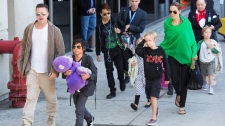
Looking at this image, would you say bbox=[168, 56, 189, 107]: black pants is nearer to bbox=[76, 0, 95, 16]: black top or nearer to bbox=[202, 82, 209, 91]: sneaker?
bbox=[202, 82, 209, 91]: sneaker

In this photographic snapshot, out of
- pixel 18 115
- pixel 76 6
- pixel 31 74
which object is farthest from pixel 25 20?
pixel 76 6

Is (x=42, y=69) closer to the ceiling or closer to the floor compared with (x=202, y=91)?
closer to the ceiling

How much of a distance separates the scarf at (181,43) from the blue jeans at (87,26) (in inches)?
217

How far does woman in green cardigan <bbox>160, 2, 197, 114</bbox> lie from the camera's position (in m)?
9.09

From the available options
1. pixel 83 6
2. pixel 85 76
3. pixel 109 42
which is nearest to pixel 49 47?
pixel 85 76

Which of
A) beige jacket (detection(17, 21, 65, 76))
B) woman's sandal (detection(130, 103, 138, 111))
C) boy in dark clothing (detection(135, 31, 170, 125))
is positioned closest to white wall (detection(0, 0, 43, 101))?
beige jacket (detection(17, 21, 65, 76))

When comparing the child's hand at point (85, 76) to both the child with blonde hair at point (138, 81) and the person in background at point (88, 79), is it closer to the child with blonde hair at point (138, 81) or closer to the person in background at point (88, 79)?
the person in background at point (88, 79)

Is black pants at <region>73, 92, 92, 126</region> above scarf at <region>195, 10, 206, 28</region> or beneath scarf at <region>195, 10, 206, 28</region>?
beneath

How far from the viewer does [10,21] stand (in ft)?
35.1

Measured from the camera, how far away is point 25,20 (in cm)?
1094

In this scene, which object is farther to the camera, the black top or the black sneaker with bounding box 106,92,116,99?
the black top

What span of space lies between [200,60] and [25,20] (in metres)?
3.17

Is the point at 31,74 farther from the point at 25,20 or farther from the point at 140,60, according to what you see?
the point at 25,20

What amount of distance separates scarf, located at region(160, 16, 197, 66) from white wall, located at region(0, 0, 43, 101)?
2.69 meters
